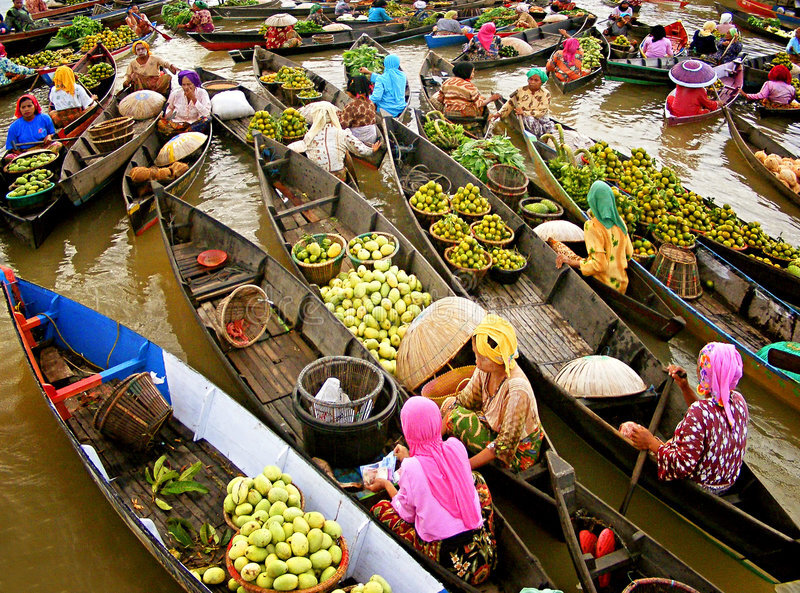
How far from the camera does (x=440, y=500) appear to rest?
3.14 meters

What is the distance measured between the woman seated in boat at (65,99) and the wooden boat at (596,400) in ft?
22.1

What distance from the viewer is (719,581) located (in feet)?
13.3

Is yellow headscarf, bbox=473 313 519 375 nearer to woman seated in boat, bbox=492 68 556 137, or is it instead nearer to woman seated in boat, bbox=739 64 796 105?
woman seated in boat, bbox=492 68 556 137

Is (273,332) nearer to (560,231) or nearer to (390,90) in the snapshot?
(560,231)

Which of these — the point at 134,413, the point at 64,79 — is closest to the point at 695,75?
the point at 134,413

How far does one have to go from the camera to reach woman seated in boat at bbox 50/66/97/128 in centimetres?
943

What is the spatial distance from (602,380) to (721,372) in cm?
122

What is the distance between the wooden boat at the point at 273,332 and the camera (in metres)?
3.42

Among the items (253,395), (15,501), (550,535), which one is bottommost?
(15,501)

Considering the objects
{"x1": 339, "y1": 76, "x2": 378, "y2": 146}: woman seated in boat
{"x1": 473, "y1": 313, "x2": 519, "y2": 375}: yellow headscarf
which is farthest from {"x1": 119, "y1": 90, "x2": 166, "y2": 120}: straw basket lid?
{"x1": 473, "y1": 313, "x2": 519, "y2": 375}: yellow headscarf

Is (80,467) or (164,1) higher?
(164,1)

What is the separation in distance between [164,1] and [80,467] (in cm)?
2263

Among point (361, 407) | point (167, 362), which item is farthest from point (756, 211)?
point (167, 362)

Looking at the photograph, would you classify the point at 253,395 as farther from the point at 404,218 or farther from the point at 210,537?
the point at 404,218
